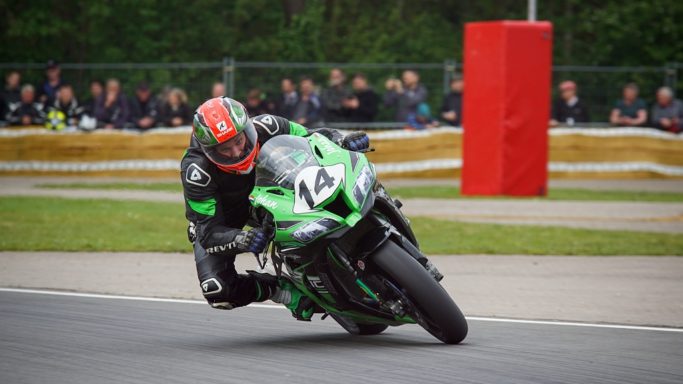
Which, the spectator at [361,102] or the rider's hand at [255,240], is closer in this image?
the rider's hand at [255,240]

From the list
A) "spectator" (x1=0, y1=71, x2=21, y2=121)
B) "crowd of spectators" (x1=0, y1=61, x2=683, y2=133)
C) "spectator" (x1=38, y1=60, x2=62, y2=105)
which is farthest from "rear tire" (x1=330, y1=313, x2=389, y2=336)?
"spectator" (x1=0, y1=71, x2=21, y2=121)

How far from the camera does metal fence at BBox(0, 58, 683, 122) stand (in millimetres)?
22422

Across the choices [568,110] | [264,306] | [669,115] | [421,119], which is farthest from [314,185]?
[669,115]

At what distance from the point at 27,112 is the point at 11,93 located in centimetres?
42

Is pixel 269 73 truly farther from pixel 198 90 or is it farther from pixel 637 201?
Answer: pixel 637 201

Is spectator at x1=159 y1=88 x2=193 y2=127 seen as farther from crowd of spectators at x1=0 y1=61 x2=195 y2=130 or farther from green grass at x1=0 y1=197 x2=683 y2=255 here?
green grass at x1=0 y1=197 x2=683 y2=255

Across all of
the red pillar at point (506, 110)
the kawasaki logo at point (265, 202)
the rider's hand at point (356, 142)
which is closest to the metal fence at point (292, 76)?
the red pillar at point (506, 110)

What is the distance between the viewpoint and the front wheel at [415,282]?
6.98 m

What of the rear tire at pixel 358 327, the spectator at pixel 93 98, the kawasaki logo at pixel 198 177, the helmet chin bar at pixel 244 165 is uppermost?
the helmet chin bar at pixel 244 165

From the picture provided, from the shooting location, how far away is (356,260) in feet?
23.6

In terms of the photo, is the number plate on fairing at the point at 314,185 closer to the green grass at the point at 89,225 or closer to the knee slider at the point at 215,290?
the knee slider at the point at 215,290

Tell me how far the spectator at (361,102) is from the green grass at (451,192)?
1441 millimetres

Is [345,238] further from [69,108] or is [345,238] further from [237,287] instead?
[69,108]

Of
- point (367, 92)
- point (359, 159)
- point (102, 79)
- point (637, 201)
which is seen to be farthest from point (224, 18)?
point (359, 159)
